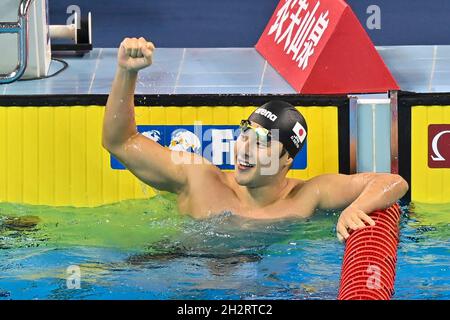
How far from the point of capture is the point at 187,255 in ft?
16.7

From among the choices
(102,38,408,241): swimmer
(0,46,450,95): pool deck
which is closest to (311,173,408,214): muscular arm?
(102,38,408,241): swimmer

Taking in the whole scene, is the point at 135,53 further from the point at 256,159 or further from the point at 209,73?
the point at 209,73

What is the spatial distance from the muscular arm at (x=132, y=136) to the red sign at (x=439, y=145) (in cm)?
121

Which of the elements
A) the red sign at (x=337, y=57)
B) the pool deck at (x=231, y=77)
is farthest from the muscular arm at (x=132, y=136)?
the red sign at (x=337, y=57)

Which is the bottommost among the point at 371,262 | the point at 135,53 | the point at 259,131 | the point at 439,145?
the point at 371,262

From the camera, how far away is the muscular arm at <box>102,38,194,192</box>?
4.77 meters

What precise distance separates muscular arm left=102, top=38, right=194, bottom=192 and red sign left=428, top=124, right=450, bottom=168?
1206 millimetres

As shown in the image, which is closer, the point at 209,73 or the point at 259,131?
the point at 259,131

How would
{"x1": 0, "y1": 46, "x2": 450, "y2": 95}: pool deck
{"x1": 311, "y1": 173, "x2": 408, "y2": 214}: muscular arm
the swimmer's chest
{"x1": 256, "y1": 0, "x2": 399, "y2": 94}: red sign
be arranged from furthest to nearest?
1. {"x1": 0, "y1": 46, "x2": 450, "y2": 95}: pool deck
2. {"x1": 256, "y1": 0, "x2": 399, "y2": 94}: red sign
3. the swimmer's chest
4. {"x1": 311, "y1": 173, "x2": 408, "y2": 214}: muscular arm

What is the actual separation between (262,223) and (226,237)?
155mm

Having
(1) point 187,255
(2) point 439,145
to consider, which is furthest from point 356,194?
(2) point 439,145

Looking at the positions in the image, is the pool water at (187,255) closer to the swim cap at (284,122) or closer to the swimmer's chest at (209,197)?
the swimmer's chest at (209,197)

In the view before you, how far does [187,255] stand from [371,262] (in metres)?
0.92

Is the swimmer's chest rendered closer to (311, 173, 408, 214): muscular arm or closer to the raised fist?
(311, 173, 408, 214): muscular arm
